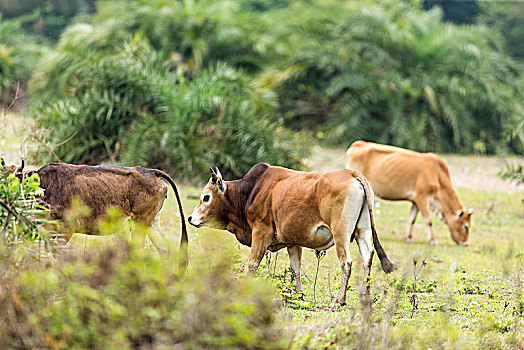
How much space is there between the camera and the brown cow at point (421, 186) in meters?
11.6

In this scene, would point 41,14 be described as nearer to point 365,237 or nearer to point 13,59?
point 13,59

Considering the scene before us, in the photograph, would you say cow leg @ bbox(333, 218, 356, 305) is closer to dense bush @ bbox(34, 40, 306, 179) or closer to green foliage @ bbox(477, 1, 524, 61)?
dense bush @ bbox(34, 40, 306, 179)

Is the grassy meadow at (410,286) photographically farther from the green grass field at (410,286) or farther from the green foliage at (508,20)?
the green foliage at (508,20)

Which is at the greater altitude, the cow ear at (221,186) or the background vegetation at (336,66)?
the cow ear at (221,186)

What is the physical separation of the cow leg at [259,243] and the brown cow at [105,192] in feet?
2.20

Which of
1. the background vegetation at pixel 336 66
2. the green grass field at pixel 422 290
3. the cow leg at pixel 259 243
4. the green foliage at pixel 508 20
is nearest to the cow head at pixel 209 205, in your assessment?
the green grass field at pixel 422 290

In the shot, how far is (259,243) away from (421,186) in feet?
18.0

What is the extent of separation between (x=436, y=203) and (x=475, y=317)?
5523mm

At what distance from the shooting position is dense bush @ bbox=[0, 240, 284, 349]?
4004 mm

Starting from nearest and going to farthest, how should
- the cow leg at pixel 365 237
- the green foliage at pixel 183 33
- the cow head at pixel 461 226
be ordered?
the cow leg at pixel 365 237, the cow head at pixel 461 226, the green foliage at pixel 183 33

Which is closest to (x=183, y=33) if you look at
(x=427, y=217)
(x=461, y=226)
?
(x=427, y=217)

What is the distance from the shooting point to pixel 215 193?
7543 millimetres

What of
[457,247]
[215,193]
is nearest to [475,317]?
[215,193]

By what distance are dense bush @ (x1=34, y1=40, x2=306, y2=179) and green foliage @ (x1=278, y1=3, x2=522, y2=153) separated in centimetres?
685
